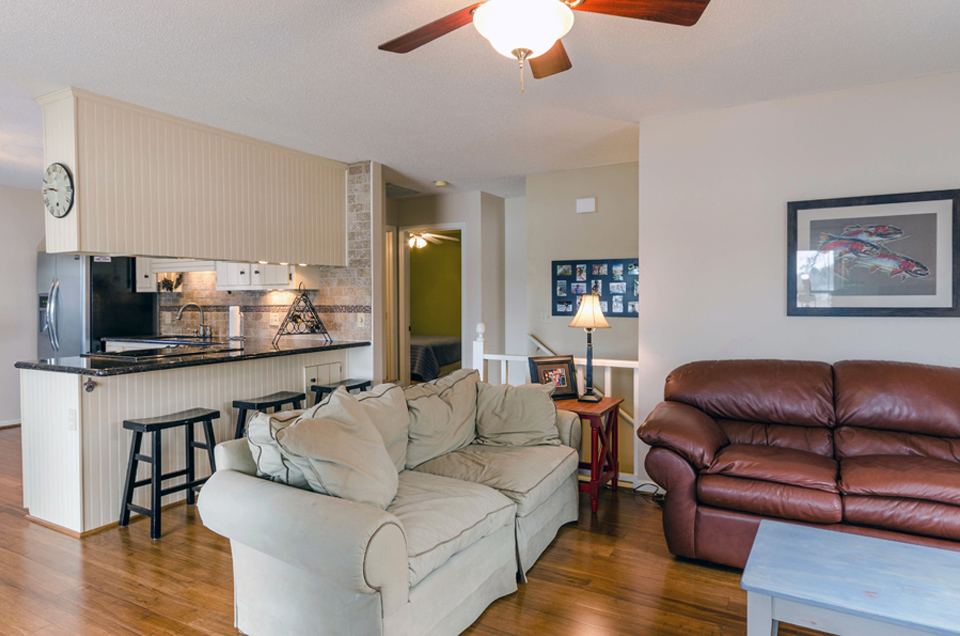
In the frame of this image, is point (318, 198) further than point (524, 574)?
Yes

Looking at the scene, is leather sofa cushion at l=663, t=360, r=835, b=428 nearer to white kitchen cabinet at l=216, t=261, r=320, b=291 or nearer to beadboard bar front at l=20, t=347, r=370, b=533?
beadboard bar front at l=20, t=347, r=370, b=533

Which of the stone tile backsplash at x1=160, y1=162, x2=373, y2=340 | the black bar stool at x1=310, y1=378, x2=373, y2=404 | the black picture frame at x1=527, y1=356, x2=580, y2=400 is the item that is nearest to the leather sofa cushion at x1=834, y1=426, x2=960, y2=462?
the black picture frame at x1=527, y1=356, x2=580, y2=400

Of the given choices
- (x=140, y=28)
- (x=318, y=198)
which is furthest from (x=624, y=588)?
(x=318, y=198)

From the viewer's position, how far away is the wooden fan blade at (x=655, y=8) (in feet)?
5.55

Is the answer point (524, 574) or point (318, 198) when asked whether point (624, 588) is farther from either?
point (318, 198)

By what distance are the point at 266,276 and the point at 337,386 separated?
1347mm

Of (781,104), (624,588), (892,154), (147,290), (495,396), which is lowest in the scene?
(624,588)

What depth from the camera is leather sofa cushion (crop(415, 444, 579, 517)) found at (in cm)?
261

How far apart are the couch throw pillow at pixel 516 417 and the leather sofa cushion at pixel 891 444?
1.47 m

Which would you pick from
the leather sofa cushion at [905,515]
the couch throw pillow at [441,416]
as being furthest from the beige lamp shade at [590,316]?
the leather sofa cushion at [905,515]

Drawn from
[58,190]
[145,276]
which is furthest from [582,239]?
[145,276]

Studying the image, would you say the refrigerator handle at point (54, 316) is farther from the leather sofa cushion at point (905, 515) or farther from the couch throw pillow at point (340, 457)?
the leather sofa cushion at point (905, 515)

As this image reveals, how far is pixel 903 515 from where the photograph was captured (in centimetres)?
236

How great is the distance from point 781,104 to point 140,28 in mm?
3459
